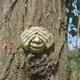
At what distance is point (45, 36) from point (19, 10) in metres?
0.18

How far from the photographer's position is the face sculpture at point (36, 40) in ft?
5.16

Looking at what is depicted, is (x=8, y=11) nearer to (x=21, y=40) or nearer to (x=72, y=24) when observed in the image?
(x=21, y=40)

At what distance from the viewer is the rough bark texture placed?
1604 mm

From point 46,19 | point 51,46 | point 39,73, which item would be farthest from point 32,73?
point 46,19

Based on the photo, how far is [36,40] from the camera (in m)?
1.57

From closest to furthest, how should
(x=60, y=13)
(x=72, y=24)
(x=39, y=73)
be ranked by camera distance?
(x=39, y=73)
(x=60, y=13)
(x=72, y=24)

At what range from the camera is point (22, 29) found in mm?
1632

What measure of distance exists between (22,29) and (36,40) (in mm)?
101

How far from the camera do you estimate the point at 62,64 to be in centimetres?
164

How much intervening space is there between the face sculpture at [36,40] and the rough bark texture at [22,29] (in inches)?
1.5

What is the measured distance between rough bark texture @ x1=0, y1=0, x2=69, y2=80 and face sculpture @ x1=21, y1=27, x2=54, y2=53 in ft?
0.12

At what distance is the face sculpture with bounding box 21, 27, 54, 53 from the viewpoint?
1.57m

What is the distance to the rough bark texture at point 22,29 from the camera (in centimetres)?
160

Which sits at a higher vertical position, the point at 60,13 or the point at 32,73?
the point at 60,13
